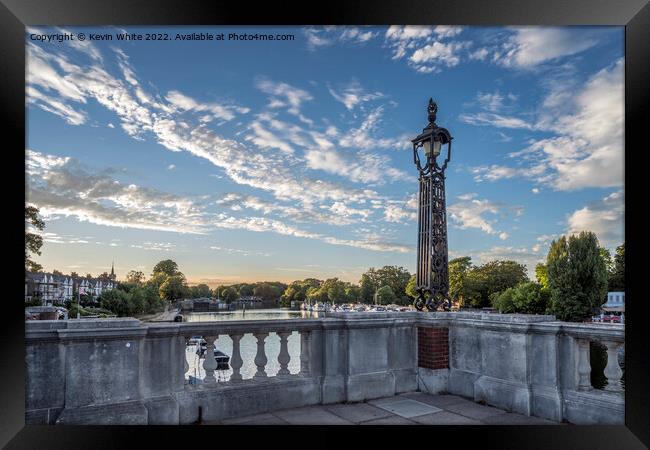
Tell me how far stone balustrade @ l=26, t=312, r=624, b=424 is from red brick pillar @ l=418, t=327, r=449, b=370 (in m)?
0.02

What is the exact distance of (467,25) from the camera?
4.75m

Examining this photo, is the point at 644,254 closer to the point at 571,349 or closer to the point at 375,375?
the point at 571,349

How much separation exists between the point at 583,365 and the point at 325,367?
2911 millimetres

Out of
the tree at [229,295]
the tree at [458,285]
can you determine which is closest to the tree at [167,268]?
the tree at [229,295]

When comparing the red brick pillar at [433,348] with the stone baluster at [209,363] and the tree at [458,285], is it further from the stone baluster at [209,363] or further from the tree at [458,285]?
the tree at [458,285]

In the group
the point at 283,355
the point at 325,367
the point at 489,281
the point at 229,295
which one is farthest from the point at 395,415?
the point at 229,295

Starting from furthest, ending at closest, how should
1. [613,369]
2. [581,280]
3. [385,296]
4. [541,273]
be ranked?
[385,296], [541,273], [581,280], [613,369]

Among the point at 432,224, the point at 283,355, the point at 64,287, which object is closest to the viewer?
the point at 283,355

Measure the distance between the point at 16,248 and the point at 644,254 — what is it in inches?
267

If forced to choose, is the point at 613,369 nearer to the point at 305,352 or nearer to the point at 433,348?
the point at 433,348
